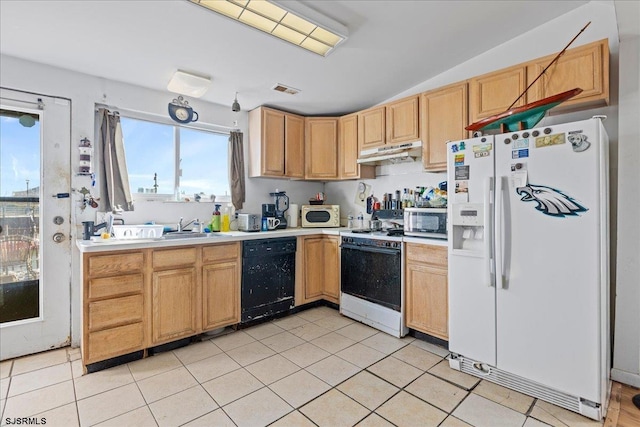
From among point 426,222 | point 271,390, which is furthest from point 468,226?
point 271,390

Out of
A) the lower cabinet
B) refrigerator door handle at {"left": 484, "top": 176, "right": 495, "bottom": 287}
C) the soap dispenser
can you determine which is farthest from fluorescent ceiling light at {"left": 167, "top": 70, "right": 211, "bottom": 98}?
refrigerator door handle at {"left": 484, "top": 176, "right": 495, "bottom": 287}

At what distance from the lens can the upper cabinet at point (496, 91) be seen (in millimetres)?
2406

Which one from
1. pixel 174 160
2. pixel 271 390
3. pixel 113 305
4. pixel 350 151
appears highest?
pixel 350 151

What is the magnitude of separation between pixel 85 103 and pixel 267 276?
232 centimetres

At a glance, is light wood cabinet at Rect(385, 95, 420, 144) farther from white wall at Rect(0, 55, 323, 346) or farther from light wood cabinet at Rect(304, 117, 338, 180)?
white wall at Rect(0, 55, 323, 346)

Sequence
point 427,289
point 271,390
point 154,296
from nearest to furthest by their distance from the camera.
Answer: point 271,390, point 154,296, point 427,289

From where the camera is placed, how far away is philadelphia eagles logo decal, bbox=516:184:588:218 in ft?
5.89

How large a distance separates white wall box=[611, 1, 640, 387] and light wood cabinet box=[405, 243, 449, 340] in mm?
1142

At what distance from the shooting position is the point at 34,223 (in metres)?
2.54

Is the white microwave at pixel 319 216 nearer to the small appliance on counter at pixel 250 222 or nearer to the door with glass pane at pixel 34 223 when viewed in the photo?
the small appliance on counter at pixel 250 222

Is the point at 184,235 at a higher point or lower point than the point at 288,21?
lower

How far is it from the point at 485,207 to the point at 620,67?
141cm

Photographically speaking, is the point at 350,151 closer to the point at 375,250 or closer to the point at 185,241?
the point at 375,250

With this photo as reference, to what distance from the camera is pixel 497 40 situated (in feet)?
8.87
